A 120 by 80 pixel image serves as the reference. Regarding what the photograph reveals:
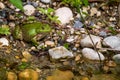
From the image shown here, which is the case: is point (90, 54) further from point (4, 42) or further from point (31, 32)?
point (4, 42)

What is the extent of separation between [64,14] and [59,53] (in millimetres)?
584

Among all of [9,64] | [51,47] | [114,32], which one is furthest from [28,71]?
[114,32]

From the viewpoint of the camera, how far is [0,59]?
126 inches

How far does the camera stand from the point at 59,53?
326 cm

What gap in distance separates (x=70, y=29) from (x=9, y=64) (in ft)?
2.52

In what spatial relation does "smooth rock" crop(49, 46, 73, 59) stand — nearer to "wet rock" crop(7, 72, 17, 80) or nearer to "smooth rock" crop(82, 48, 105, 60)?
"smooth rock" crop(82, 48, 105, 60)

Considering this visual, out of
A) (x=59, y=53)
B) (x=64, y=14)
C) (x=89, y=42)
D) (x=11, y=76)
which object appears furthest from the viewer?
(x=64, y=14)

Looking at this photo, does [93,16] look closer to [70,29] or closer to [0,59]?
[70,29]

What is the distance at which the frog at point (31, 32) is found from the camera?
11.1 ft

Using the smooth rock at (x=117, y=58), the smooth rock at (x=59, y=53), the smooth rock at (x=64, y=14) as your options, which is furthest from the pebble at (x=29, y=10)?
the smooth rock at (x=117, y=58)

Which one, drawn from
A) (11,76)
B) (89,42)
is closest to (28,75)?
(11,76)

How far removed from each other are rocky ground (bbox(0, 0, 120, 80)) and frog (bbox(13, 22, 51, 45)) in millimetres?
19

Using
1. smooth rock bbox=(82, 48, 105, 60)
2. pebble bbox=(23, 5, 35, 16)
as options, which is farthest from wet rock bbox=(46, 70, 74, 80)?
pebble bbox=(23, 5, 35, 16)

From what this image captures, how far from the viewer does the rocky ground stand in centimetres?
315
